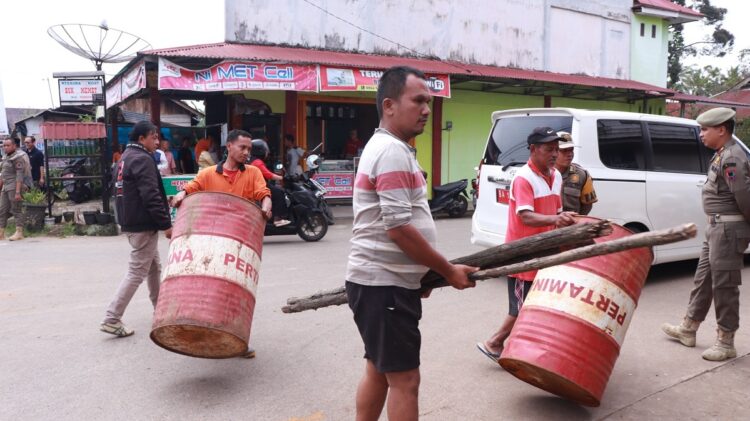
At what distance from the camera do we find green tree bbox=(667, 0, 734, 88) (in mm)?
37500

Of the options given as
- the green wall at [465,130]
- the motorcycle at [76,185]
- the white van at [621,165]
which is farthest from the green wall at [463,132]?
the white van at [621,165]

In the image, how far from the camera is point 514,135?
600cm

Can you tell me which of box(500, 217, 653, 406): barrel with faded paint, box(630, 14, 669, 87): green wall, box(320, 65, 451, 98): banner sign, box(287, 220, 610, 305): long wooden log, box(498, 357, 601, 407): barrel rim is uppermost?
box(630, 14, 669, 87): green wall

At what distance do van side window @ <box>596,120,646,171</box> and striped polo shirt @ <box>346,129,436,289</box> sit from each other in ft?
13.2

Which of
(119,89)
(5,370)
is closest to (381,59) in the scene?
(119,89)

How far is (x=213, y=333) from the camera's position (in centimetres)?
340

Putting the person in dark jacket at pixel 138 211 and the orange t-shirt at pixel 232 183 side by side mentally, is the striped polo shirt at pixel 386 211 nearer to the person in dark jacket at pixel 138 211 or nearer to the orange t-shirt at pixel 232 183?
the orange t-shirt at pixel 232 183

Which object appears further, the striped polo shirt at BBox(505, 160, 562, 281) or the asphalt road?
the striped polo shirt at BBox(505, 160, 562, 281)

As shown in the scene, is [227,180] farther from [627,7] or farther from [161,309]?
[627,7]

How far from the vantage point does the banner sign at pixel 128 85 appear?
1100 centimetres

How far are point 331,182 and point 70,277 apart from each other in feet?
26.7

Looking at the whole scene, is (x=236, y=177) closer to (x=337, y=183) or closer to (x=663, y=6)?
(x=337, y=183)

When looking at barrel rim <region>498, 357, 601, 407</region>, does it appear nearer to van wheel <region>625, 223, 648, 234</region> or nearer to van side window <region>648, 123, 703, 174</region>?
van wheel <region>625, 223, 648, 234</region>

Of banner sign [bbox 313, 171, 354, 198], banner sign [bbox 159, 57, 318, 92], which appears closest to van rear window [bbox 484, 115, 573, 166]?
banner sign [bbox 159, 57, 318, 92]
